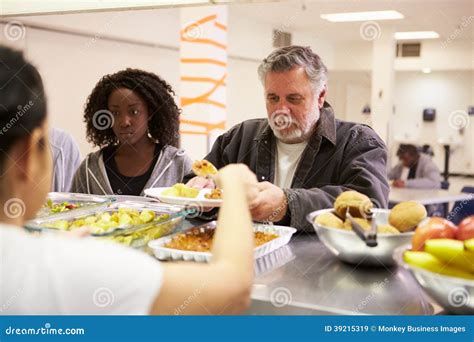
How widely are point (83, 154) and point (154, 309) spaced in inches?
55.9

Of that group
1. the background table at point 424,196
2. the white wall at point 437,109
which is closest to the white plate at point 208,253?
the background table at point 424,196

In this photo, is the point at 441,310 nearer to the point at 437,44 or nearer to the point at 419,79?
the point at 437,44

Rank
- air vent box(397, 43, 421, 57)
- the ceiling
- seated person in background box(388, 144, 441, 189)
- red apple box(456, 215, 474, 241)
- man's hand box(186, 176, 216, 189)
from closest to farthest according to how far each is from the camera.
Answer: red apple box(456, 215, 474, 241), man's hand box(186, 176, 216, 189), the ceiling, seated person in background box(388, 144, 441, 189), air vent box(397, 43, 421, 57)

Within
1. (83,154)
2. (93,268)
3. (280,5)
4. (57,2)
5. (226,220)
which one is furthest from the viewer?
(280,5)

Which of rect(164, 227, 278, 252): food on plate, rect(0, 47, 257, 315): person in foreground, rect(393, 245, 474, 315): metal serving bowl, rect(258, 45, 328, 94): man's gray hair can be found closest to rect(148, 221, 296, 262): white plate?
rect(164, 227, 278, 252): food on plate

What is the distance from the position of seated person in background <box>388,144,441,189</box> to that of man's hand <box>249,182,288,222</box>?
335cm

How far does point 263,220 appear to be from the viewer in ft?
4.75

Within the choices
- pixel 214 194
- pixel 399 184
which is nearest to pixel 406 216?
pixel 214 194

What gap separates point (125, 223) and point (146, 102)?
2.34 feet

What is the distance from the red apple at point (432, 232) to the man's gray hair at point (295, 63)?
2.50ft

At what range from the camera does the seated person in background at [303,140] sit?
165cm

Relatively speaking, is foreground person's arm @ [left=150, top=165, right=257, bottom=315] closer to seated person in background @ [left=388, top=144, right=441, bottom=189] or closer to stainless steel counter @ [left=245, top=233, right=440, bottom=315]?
stainless steel counter @ [left=245, top=233, right=440, bottom=315]

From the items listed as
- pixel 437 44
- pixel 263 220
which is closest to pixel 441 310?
pixel 263 220

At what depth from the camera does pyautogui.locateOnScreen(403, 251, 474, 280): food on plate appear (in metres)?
0.98
